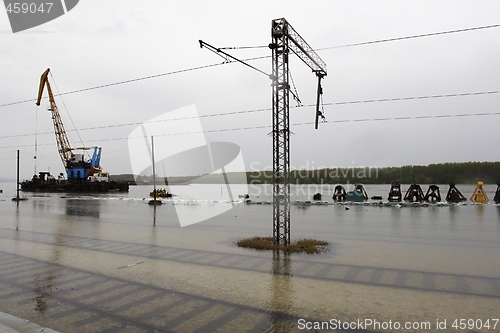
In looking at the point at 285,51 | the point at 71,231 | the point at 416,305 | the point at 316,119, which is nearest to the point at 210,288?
the point at 416,305

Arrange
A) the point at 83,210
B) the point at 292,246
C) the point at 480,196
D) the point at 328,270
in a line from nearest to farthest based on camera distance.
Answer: the point at 328,270 → the point at 292,246 → the point at 83,210 → the point at 480,196

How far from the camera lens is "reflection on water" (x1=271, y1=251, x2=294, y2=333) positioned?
18.2 feet

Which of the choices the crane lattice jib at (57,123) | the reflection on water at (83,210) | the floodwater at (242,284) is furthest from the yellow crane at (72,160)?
the floodwater at (242,284)

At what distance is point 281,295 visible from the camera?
700 centimetres

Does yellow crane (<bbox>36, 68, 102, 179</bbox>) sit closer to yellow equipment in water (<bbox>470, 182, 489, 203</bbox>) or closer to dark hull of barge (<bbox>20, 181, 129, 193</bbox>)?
dark hull of barge (<bbox>20, 181, 129, 193</bbox>)

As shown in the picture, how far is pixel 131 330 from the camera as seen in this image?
5.33 meters

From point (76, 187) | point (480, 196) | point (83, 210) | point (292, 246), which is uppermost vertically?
point (76, 187)

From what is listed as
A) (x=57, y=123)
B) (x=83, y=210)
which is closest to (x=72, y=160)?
(x=57, y=123)

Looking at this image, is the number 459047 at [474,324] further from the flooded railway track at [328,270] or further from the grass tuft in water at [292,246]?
the grass tuft in water at [292,246]

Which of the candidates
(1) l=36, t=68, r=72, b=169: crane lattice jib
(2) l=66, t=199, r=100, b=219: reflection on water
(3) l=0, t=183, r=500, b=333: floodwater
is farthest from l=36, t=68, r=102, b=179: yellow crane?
(3) l=0, t=183, r=500, b=333: floodwater

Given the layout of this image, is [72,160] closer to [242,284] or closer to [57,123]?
[57,123]

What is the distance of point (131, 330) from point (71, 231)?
12788 mm

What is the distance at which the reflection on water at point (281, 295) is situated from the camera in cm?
554

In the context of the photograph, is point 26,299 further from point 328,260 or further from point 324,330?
point 328,260
